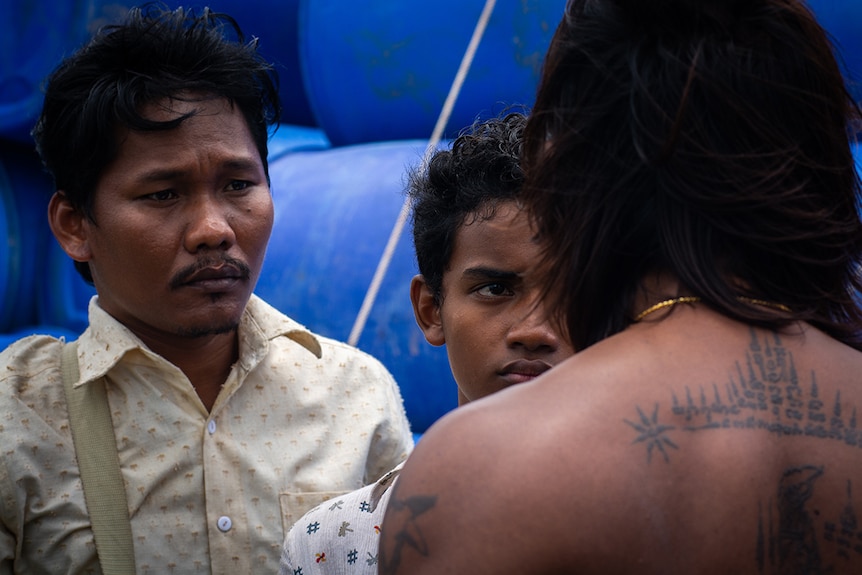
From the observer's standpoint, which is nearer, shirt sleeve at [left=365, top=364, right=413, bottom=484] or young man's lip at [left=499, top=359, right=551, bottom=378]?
young man's lip at [left=499, top=359, right=551, bottom=378]

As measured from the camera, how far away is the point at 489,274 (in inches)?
55.7

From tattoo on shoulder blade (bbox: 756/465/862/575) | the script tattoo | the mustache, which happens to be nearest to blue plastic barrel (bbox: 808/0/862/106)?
the mustache

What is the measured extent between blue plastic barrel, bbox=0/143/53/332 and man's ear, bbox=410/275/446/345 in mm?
2658

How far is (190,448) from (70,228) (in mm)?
432

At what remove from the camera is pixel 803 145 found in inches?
33.3

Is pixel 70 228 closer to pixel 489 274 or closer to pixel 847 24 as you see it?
pixel 489 274

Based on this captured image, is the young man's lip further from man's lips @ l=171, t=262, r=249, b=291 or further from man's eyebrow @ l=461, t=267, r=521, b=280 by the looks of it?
man's lips @ l=171, t=262, r=249, b=291

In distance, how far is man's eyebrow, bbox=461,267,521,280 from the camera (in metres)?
1.40

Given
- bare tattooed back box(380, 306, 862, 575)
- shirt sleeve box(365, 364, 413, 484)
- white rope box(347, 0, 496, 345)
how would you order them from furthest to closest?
1. white rope box(347, 0, 496, 345)
2. shirt sleeve box(365, 364, 413, 484)
3. bare tattooed back box(380, 306, 862, 575)

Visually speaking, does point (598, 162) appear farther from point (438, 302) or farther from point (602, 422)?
point (438, 302)

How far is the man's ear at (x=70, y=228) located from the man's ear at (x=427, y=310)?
1.80ft

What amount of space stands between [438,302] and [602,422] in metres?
0.78

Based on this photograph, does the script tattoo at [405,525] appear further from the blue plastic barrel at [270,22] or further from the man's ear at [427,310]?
the blue plastic barrel at [270,22]

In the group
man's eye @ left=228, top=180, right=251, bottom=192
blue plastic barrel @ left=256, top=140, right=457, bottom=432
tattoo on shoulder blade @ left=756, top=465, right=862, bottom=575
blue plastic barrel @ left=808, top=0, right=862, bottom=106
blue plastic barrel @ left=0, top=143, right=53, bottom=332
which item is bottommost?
blue plastic barrel @ left=0, top=143, right=53, bottom=332
